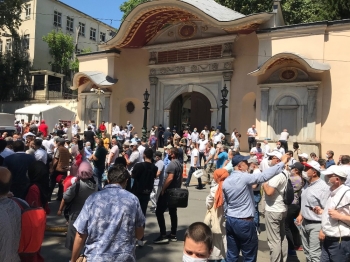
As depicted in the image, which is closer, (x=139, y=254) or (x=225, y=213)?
(x=225, y=213)

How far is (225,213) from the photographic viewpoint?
475cm

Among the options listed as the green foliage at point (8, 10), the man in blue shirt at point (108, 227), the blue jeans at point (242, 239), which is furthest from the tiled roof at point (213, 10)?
the green foliage at point (8, 10)

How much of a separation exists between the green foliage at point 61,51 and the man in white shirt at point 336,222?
36.2 metres

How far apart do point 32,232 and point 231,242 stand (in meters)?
2.57

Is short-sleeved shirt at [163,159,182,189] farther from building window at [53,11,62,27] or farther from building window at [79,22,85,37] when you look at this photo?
building window at [79,22,85,37]

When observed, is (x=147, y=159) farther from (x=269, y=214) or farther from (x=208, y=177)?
(x=208, y=177)

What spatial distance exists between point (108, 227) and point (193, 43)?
62.1 ft

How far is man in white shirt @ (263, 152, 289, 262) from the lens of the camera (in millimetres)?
5125

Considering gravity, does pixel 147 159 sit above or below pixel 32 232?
above

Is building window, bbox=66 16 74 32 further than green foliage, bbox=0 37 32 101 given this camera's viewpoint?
Yes

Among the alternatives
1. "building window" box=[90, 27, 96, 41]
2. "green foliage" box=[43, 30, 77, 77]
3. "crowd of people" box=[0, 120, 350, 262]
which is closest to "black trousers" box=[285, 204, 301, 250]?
"crowd of people" box=[0, 120, 350, 262]

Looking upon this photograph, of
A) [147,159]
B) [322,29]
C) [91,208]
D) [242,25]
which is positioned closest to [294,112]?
[322,29]

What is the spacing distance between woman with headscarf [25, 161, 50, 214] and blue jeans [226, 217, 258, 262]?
275cm

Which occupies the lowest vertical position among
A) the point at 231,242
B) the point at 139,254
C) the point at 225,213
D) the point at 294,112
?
the point at 139,254
